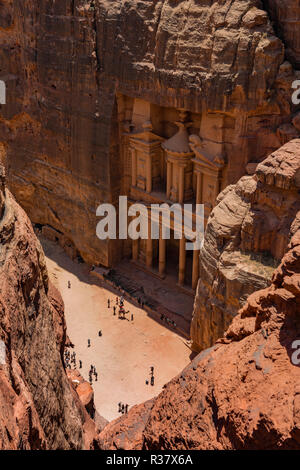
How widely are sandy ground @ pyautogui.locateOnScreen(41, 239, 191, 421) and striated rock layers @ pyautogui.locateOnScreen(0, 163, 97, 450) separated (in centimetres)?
1217

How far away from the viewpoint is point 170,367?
22.3m

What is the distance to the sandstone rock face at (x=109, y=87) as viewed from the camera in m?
20.4

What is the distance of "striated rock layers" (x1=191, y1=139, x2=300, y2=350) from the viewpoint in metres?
16.9

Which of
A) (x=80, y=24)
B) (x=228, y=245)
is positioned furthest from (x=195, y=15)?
(x=228, y=245)

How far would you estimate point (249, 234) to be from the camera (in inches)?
697

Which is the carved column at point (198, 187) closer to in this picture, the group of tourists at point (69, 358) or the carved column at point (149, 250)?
the carved column at point (149, 250)

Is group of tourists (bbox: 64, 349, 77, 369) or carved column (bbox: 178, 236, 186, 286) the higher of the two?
carved column (bbox: 178, 236, 186, 286)

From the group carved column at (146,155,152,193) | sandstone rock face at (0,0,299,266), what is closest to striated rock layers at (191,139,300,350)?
sandstone rock face at (0,0,299,266)

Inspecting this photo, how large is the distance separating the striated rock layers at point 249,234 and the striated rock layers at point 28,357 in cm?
945

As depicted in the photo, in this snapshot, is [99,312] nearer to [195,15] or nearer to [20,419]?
[195,15]

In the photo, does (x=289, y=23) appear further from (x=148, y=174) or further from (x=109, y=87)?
(x=148, y=174)

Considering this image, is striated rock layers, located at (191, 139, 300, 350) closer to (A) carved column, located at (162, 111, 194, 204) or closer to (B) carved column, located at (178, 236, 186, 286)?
(A) carved column, located at (162, 111, 194, 204)

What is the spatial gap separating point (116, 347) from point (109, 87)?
463 inches
